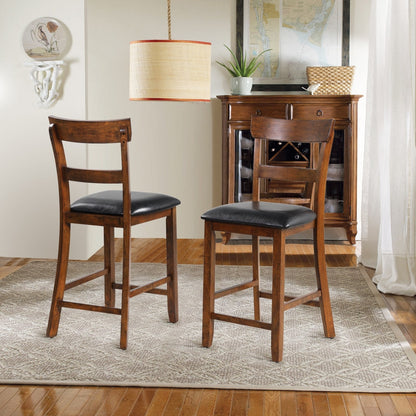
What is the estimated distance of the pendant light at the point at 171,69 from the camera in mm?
2887

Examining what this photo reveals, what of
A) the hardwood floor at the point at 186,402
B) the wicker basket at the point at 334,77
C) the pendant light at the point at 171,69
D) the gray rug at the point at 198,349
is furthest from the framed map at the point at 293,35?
the hardwood floor at the point at 186,402

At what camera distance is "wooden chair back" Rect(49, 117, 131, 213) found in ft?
8.75

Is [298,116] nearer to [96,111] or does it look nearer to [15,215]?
[96,111]

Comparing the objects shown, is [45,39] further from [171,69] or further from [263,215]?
[263,215]

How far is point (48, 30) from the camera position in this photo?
4.37 metres

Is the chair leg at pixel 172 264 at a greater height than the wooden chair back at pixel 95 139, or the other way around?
the wooden chair back at pixel 95 139

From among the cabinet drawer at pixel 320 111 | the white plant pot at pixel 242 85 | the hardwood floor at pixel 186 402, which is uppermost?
the white plant pot at pixel 242 85

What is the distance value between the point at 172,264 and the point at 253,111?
2.24 m

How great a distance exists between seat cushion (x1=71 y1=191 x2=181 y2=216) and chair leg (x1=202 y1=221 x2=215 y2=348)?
270 millimetres

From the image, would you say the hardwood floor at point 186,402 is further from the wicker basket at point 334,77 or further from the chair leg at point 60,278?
the wicker basket at point 334,77

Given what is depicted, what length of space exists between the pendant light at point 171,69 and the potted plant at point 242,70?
216 centimetres

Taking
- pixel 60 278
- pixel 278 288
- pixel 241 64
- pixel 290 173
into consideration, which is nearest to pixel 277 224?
pixel 278 288

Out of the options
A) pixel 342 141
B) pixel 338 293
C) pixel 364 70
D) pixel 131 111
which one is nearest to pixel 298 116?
pixel 342 141

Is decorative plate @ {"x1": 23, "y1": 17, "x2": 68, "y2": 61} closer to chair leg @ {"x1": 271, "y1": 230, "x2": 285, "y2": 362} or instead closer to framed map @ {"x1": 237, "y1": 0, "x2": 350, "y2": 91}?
framed map @ {"x1": 237, "y1": 0, "x2": 350, "y2": 91}
